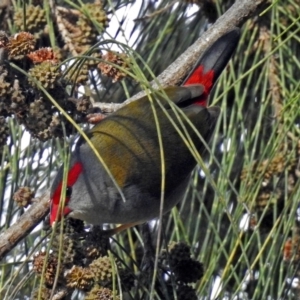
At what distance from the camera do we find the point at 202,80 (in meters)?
2.55

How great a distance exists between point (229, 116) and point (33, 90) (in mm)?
885

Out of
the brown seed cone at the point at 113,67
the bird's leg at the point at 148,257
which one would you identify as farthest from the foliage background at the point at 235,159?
the bird's leg at the point at 148,257

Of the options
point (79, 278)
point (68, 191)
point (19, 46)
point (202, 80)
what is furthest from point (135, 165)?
point (79, 278)

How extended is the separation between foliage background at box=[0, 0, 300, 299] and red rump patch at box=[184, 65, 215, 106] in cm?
6

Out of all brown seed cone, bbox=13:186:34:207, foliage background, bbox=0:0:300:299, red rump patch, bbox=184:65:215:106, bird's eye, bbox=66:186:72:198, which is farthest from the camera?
red rump patch, bbox=184:65:215:106

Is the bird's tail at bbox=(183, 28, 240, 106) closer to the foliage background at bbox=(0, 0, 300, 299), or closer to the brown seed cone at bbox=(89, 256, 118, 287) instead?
the foliage background at bbox=(0, 0, 300, 299)

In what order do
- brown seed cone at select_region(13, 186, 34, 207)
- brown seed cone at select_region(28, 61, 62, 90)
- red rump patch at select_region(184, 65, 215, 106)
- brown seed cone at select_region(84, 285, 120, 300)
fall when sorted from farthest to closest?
red rump patch at select_region(184, 65, 215, 106)
brown seed cone at select_region(13, 186, 34, 207)
brown seed cone at select_region(28, 61, 62, 90)
brown seed cone at select_region(84, 285, 120, 300)

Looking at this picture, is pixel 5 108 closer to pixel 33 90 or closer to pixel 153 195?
pixel 33 90

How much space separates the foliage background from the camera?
85.4 inches

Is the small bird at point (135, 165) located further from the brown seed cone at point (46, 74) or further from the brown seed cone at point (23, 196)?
the brown seed cone at point (46, 74)

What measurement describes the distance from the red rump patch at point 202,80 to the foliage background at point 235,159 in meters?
0.06

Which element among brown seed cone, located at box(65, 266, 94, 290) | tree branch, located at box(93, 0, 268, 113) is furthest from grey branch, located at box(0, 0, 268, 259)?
brown seed cone, located at box(65, 266, 94, 290)

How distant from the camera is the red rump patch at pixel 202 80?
253 centimetres

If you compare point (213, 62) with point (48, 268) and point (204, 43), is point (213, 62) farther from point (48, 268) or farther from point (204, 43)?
point (48, 268)
